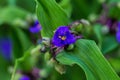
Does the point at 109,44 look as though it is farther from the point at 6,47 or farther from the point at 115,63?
the point at 6,47

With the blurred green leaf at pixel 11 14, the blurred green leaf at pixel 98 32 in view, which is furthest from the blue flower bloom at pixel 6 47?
the blurred green leaf at pixel 98 32

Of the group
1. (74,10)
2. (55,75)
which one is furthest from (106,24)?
(55,75)

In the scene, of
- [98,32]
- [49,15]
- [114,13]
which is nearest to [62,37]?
[49,15]

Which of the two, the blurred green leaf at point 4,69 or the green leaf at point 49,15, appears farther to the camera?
the blurred green leaf at point 4,69

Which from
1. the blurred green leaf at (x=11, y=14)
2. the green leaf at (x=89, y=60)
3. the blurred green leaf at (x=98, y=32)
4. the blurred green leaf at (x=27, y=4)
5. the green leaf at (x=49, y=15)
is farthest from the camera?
the blurred green leaf at (x=27, y=4)

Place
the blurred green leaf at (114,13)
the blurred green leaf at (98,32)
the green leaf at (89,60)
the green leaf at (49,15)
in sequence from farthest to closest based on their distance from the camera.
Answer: the blurred green leaf at (114,13)
the blurred green leaf at (98,32)
the green leaf at (49,15)
the green leaf at (89,60)

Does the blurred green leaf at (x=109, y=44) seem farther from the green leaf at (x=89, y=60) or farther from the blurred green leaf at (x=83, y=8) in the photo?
the green leaf at (x=89, y=60)
